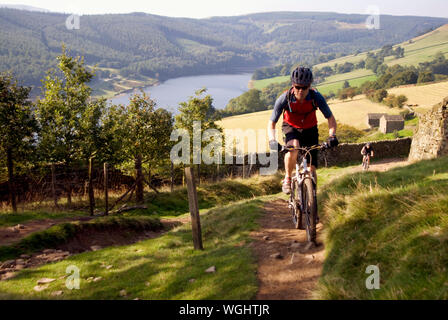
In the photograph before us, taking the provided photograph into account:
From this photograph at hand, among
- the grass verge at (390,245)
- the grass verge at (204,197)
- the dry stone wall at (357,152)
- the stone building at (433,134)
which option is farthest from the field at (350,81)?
the grass verge at (390,245)

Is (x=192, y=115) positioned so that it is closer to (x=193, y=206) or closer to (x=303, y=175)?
(x=193, y=206)

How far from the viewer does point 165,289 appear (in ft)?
16.1

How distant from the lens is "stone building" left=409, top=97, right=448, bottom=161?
1789cm

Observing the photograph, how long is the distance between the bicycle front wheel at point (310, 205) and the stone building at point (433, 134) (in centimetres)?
1632

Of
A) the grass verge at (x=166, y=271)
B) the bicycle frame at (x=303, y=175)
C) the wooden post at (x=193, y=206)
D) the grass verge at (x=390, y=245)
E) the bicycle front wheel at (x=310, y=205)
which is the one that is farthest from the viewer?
the wooden post at (x=193, y=206)

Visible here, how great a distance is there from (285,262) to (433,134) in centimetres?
1806

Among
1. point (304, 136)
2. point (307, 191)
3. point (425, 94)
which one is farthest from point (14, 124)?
point (425, 94)

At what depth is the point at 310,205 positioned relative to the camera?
548 centimetres

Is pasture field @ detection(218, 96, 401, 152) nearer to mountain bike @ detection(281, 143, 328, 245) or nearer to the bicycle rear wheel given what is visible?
the bicycle rear wheel

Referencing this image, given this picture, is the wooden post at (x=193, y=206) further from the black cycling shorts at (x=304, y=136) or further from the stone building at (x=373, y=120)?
the stone building at (x=373, y=120)

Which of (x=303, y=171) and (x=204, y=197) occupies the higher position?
(x=303, y=171)

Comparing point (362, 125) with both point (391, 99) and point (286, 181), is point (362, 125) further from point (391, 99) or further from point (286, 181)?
point (286, 181)

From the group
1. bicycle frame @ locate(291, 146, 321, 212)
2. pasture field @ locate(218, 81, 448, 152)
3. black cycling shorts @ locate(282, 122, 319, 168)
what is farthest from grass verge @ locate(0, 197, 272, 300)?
pasture field @ locate(218, 81, 448, 152)

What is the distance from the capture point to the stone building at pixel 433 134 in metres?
17.9
